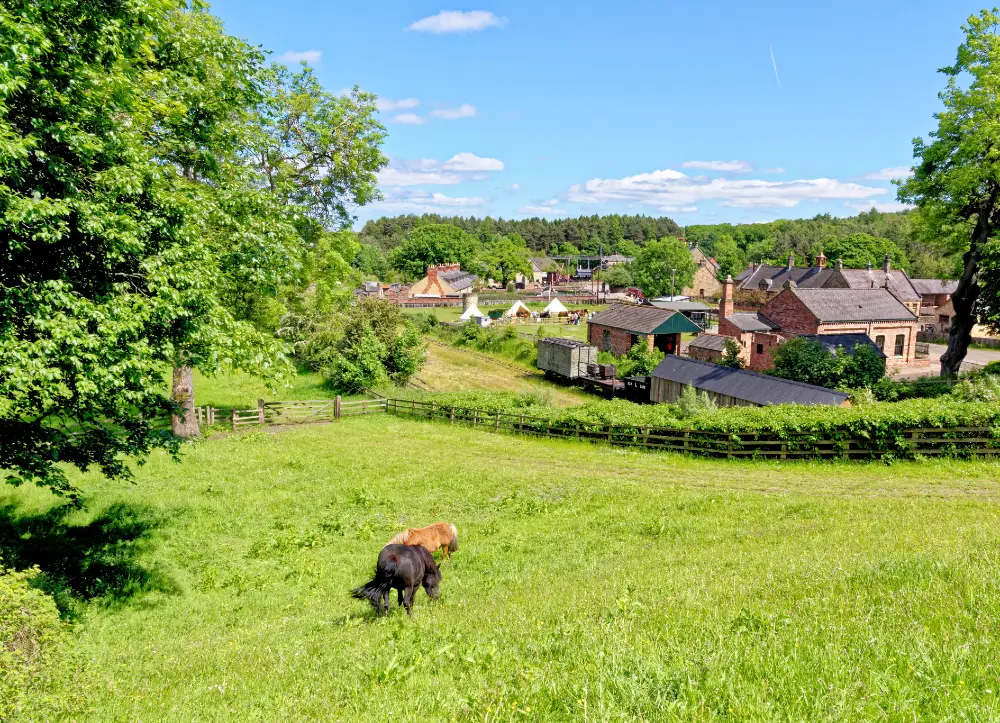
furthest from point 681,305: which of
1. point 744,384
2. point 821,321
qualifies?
point 744,384

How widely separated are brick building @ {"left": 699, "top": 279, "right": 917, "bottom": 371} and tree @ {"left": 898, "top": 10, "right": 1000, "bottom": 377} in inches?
484

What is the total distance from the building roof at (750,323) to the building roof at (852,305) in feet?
10.5

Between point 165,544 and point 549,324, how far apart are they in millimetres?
69659

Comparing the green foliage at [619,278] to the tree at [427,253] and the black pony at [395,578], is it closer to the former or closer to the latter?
the tree at [427,253]

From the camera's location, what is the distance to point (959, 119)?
28.5 metres

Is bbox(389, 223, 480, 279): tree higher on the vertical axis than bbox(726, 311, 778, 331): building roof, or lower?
higher

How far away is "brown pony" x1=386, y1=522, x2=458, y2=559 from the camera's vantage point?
11.8m

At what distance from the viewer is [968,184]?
1099 inches

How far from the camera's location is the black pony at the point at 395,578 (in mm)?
9969

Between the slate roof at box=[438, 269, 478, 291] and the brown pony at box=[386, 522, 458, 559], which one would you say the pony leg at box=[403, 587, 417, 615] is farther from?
the slate roof at box=[438, 269, 478, 291]

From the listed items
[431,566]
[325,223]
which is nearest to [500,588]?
[431,566]

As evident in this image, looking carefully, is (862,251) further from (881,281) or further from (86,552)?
(86,552)

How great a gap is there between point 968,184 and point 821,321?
1808 centimetres

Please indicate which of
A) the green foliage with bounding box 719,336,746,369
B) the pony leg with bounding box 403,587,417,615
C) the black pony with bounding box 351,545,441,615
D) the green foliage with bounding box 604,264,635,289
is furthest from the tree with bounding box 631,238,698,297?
the pony leg with bounding box 403,587,417,615
